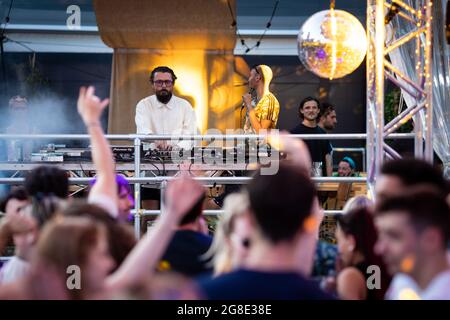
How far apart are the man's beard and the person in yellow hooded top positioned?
85cm

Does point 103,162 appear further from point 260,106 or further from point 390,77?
point 260,106

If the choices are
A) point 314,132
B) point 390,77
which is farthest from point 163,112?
point 390,77

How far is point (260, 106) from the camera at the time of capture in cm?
Result: 788

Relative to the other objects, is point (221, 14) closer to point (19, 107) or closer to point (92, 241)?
point (19, 107)

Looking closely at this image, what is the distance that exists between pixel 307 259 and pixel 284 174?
0.29 metres

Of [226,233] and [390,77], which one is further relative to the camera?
[390,77]

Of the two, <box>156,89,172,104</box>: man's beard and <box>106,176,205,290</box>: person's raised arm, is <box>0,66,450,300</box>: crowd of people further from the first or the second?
<box>156,89,172,104</box>: man's beard

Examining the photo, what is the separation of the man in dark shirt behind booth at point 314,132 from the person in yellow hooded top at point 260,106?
0.26 meters

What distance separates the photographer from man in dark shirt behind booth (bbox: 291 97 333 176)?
788 centimetres

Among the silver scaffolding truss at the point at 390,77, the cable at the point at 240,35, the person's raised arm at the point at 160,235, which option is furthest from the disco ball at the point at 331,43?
the cable at the point at 240,35

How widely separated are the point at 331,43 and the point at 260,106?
2.64 meters

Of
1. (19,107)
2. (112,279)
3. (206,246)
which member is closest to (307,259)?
(112,279)

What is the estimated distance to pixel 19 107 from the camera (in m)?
9.30
